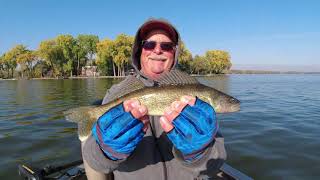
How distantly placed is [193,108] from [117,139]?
37.1 inches

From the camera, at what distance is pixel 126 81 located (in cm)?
372

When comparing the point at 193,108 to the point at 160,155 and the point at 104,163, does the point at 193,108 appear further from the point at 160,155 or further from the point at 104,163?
the point at 104,163

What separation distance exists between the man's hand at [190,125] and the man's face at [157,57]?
108cm

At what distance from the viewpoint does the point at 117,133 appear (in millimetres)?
3201

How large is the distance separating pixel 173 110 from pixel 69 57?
317ft

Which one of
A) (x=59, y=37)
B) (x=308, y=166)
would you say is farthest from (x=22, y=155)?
(x=59, y=37)

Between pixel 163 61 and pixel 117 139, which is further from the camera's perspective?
pixel 163 61

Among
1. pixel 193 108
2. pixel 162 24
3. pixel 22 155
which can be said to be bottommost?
pixel 22 155

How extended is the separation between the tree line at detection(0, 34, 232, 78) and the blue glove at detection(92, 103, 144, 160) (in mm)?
82493

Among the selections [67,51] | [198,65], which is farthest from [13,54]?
[198,65]

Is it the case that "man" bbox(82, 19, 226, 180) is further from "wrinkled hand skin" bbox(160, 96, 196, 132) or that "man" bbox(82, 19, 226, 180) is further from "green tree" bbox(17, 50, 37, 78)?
"green tree" bbox(17, 50, 37, 78)

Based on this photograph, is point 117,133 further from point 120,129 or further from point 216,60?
point 216,60

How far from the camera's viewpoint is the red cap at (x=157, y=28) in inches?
166

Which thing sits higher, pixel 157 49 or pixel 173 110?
pixel 157 49
